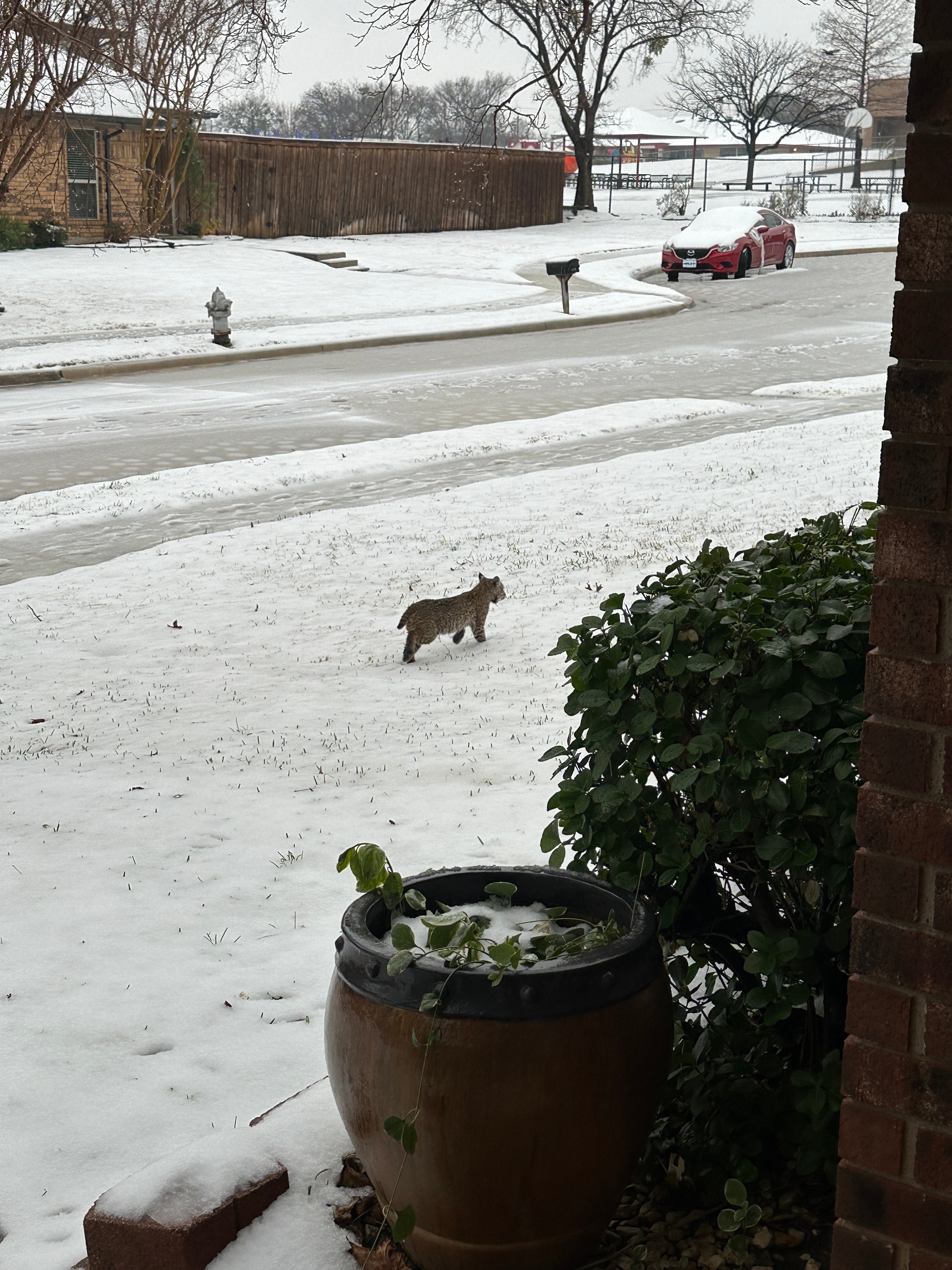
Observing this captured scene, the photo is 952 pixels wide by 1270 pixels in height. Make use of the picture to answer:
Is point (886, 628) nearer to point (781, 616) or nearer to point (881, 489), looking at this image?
point (881, 489)

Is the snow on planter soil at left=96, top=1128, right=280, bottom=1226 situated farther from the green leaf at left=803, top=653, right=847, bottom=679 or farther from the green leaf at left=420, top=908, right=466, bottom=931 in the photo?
the green leaf at left=803, top=653, right=847, bottom=679

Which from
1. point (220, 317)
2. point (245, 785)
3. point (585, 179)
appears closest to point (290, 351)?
point (220, 317)

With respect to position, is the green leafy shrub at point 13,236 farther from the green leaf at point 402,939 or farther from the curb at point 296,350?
the green leaf at point 402,939

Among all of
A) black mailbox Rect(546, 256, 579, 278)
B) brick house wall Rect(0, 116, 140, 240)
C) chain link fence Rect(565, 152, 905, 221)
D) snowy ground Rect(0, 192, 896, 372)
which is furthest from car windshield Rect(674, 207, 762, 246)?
brick house wall Rect(0, 116, 140, 240)

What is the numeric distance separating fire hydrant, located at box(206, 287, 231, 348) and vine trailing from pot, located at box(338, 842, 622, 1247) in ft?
66.1

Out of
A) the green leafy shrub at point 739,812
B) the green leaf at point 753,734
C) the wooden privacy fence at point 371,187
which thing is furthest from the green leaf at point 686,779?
the wooden privacy fence at point 371,187

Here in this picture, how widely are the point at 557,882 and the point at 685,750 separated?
38 centimetres

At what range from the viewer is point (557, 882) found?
105 inches

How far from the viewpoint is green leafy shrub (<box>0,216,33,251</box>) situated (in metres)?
31.3

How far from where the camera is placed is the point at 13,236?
31484 mm

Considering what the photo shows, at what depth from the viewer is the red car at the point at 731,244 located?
1262 inches

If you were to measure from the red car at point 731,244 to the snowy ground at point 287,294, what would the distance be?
1.41 m

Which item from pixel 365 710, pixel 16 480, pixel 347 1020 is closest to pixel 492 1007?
pixel 347 1020

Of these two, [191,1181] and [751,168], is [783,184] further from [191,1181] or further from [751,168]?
[191,1181]
